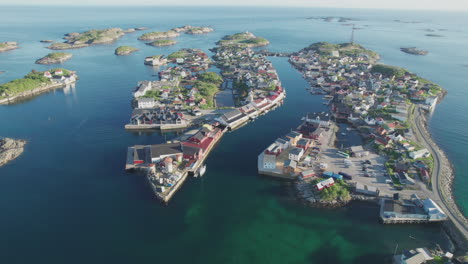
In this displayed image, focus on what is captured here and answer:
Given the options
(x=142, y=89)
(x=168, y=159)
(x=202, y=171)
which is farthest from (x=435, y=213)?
(x=142, y=89)

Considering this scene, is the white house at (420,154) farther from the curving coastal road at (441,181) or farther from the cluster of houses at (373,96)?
the curving coastal road at (441,181)

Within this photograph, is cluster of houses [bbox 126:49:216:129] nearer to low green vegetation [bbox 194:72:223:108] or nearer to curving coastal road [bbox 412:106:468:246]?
low green vegetation [bbox 194:72:223:108]

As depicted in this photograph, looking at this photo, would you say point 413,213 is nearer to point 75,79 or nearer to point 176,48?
point 75,79

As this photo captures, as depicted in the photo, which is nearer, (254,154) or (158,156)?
(158,156)

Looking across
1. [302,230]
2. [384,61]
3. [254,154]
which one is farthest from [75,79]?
[384,61]

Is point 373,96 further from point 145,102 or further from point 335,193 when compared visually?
point 145,102

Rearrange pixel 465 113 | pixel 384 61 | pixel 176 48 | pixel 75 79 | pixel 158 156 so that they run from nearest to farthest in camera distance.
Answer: pixel 158 156 < pixel 465 113 < pixel 75 79 < pixel 384 61 < pixel 176 48

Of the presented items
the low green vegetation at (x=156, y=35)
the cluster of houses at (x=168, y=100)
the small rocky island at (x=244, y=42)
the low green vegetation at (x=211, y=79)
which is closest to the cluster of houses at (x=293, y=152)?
the cluster of houses at (x=168, y=100)
